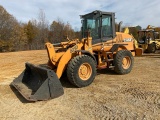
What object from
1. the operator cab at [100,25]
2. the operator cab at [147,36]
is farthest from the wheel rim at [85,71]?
the operator cab at [147,36]

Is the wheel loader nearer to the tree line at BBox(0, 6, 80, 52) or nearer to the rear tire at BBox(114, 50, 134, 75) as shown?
the rear tire at BBox(114, 50, 134, 75)

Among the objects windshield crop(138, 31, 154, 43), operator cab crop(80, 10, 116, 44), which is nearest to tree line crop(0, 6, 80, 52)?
windshield crop(138, 31, 154, 43)

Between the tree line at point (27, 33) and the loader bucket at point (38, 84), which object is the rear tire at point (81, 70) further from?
the tree line at point (27, 33)

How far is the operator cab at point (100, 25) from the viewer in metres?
7.28

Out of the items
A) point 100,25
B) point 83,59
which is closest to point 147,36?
point 100,25

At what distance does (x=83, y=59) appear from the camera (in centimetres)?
601

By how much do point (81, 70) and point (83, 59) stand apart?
13.7 inches

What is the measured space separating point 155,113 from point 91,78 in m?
2.54

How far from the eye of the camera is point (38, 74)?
239 inches

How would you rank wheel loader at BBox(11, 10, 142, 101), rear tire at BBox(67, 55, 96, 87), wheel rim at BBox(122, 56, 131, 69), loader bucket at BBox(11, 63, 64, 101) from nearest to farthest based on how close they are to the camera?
loader bucket at BBox(11, 63, 64, 101) → wheel loader at BBox(11, 10, 142, 101) → rear tire at BBox(67, 55, 96, 87) → wheel rim at BBox(122, 56, 131, 69)

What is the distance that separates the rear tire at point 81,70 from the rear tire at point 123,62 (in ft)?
4.44

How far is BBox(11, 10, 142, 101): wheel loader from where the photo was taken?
17.1 feet

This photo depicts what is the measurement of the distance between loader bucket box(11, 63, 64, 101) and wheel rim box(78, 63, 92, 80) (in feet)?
3.28

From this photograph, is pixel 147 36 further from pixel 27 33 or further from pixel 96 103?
pixel 27 33
